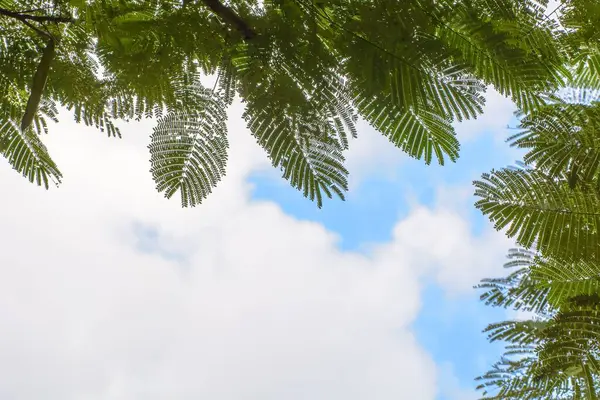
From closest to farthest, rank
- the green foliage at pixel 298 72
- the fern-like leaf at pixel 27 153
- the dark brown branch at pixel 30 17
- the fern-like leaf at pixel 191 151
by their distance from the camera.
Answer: the green foliage at pixel 298 72 → the fern-like leaf at pixel 191 151 → the dark brown branch at pixel 30 17 → the fern-like leaf at pixel 27 153

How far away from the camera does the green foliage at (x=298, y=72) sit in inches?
55.2

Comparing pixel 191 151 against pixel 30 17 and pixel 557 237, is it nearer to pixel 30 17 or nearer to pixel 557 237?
pixel 30 17

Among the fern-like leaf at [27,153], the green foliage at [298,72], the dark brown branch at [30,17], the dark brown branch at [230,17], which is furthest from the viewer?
the fern-like leaf at [27,153]

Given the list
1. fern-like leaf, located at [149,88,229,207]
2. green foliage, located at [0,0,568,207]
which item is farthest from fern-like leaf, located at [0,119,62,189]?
fern-like leaf, located at [149,88,229,207]

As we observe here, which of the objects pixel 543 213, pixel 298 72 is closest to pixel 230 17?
pixel 298 72

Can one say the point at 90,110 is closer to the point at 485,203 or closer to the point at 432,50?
the point at 432,50

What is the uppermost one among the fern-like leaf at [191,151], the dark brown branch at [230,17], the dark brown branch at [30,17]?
the dark brown branch at [30,17]

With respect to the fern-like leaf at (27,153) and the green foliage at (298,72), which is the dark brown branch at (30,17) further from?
the fern-like leaf at (27,153)

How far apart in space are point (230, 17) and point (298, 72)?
0.85 feet

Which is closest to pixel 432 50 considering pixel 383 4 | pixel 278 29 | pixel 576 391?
pixel 383 4

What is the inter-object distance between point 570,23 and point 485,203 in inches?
27.0

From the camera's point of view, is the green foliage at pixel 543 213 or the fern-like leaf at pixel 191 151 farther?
the green foliage at pixel 543 213

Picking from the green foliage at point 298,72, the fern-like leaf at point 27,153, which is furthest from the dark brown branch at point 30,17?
the fern-like leaf at point 27,153

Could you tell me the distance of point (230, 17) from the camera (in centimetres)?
152
